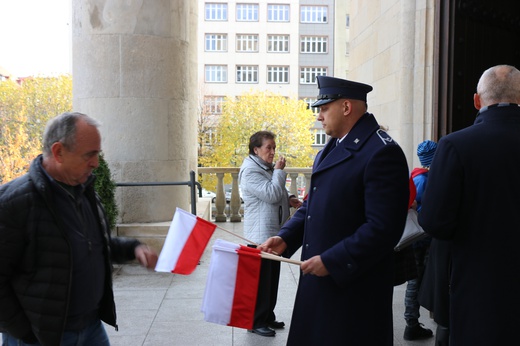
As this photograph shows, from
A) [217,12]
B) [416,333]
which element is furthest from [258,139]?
[217,12]

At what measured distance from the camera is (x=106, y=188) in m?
7.55

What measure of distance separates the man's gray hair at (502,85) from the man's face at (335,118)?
2.60ft

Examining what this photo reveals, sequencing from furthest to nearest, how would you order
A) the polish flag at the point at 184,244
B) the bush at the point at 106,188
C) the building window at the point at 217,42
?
the building window at the point at 217,42, the bush at the point at 106,188, the polish flag at the point at 184,244

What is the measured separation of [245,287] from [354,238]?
0.71 m

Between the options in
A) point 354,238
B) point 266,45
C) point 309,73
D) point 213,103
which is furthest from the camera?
point 266,45

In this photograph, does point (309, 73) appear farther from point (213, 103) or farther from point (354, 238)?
point (354, 238)

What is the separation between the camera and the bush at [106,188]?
744 centimetres

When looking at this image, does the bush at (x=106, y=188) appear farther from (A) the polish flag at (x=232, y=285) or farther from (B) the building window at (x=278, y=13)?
(B) the building window at (x=278, y=13)

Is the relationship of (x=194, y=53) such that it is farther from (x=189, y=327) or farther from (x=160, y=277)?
(x=189, y=327)

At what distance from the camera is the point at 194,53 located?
12844 mm

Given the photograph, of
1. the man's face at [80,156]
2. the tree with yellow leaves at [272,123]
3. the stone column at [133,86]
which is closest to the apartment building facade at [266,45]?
the tree with yellow leaves at [272,123]

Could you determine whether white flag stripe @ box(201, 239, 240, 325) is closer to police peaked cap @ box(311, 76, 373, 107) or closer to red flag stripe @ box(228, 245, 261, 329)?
red flag stripe @ box(228, 245, 261, 329)

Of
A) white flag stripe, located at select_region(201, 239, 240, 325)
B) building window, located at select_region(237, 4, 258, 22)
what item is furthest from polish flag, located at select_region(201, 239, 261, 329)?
building window, located at select_region(237, 4, 258, 22)

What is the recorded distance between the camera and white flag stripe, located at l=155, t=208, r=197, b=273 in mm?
3334
